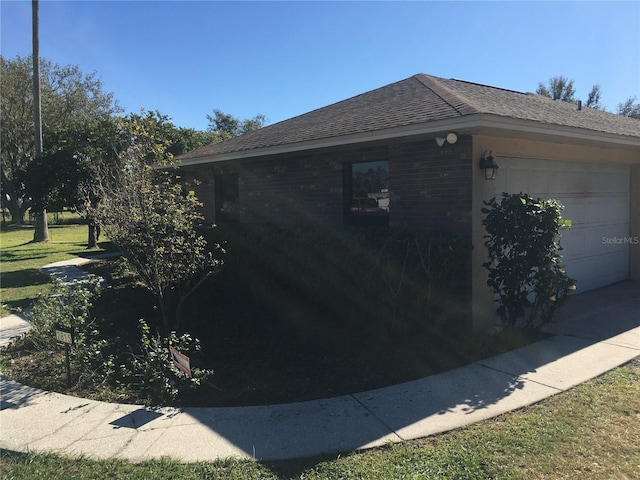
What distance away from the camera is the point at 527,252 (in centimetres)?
567

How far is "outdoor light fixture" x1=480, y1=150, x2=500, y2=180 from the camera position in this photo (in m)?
6.12

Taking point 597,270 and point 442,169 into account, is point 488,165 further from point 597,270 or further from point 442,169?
point 597,270

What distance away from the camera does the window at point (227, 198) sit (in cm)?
1130

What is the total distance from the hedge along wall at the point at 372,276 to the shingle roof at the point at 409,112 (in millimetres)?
1607

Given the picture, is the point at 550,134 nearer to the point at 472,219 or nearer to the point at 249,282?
the point at 472,219

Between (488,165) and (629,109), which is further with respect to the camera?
(629,109)

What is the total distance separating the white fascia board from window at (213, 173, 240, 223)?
9.60 ft

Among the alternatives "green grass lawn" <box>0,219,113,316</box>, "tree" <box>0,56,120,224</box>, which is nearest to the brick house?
"green grass lawn" <box>0,219,113,316</box>

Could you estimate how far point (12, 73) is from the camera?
3062 centimetres

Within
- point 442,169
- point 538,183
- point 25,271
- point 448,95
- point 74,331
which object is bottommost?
point 25,271

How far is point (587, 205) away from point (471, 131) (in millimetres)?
4477

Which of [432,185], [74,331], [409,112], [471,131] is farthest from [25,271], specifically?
[471,131]

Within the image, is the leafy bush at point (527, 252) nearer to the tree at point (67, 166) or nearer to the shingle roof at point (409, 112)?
the shingle roof at point (409, 112)

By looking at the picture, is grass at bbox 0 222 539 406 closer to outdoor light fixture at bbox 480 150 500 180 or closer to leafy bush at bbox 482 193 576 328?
leafy bush at bbox 482 193 576 328
